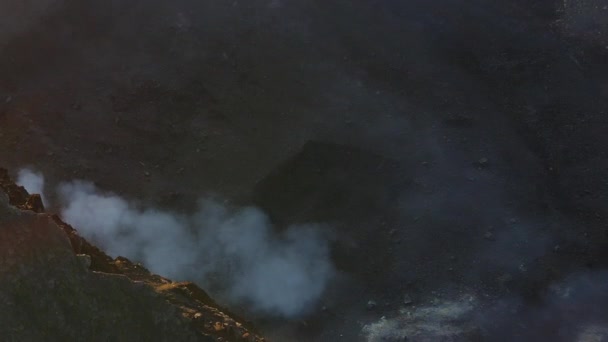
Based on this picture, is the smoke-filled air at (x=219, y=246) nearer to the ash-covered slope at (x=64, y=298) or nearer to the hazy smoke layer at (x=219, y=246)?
the hazy smoke layer at (x=219, y=246)

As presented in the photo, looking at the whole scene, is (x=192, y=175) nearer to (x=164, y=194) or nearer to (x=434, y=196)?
(x=164, y=194)

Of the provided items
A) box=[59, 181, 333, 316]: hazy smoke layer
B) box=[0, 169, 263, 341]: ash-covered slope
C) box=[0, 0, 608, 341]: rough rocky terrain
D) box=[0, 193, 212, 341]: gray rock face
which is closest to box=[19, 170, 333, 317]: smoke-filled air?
box=[59, 181, 333, 316]: hazy smoke layer

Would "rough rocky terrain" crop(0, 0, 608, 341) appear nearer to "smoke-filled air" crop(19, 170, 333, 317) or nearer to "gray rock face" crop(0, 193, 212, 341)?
"smoke-filled air" crop(19, 170, 333, 317)

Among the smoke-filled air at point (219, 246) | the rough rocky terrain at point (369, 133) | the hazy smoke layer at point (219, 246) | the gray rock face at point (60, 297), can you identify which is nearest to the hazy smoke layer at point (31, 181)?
the smoke-filled air at point (219, 246)

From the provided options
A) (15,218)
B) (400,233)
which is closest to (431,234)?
(400,233)

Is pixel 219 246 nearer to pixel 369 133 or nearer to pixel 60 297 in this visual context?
pixel 369 133
